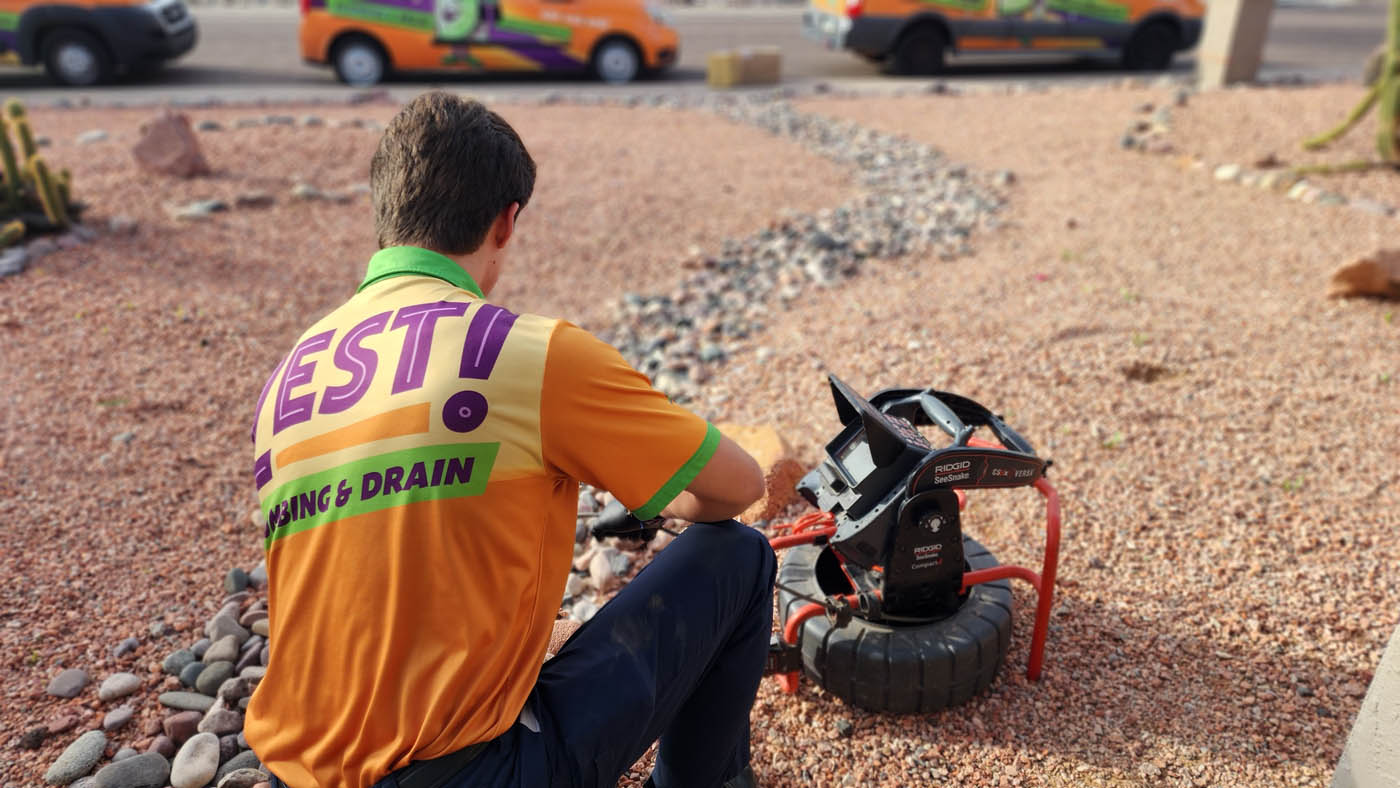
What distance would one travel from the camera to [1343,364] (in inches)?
167

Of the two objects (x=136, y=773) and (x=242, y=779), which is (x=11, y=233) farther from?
(x=242, y=779)

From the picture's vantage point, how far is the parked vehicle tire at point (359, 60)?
10.6 m

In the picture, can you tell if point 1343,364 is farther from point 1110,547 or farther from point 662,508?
point 662,508

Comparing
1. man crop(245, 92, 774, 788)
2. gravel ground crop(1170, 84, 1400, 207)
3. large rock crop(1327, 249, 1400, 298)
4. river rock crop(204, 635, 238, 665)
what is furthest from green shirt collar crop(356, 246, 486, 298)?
gravel ground crop(1170, 84, 1400, 207)

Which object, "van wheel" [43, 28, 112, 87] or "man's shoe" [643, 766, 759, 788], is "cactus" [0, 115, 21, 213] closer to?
"van wheel" [43, 28, 112, 87]

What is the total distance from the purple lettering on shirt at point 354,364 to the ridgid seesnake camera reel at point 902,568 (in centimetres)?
79

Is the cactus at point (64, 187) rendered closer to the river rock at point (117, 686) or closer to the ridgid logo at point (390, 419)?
the river rock at point (117, 686)

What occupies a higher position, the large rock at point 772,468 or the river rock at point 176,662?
the large rock at point 772,468

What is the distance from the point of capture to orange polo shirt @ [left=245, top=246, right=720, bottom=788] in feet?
4.97

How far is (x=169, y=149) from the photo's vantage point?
22.7ft

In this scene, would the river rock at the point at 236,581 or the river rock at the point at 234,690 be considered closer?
the river rock at the point at 234,690

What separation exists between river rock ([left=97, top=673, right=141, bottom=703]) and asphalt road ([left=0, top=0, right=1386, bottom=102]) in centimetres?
881

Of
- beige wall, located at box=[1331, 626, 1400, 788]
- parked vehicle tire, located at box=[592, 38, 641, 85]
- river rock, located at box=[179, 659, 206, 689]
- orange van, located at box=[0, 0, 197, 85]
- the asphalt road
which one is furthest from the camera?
parked vehicle tire, located at box=[592, 38, 641, 85]

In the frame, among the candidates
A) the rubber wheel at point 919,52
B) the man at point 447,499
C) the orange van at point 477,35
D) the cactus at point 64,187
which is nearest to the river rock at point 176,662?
the man at point 447,499
